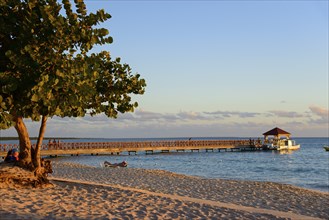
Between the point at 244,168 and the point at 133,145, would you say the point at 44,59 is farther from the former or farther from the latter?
the point at 133,145

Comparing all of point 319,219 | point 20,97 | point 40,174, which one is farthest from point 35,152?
point 319,219

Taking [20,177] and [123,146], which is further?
[123,146]

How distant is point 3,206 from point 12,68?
476 centimetres

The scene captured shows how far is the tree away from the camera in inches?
485

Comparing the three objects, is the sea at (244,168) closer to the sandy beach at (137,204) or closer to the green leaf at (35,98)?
the sandy beach at (137,204)

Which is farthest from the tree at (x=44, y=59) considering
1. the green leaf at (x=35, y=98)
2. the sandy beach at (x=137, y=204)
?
the sandy beach at (x=137, y=204)

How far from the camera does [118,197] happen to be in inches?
534

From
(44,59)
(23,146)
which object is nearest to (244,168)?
(23,146)

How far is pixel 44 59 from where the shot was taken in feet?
40.8

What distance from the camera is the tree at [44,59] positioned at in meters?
12.3

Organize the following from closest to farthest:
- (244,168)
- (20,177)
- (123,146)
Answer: (20,177), (244,168), (123,146)

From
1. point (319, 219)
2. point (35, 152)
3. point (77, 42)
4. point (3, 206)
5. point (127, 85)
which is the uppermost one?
point (77, 42)

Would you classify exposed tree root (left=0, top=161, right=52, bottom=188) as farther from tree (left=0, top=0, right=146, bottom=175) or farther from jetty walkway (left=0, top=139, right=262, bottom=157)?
jetty walkway (left=0, top=139, right=262, bottom=157)

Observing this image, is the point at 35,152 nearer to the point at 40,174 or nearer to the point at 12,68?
the point at 40,174
